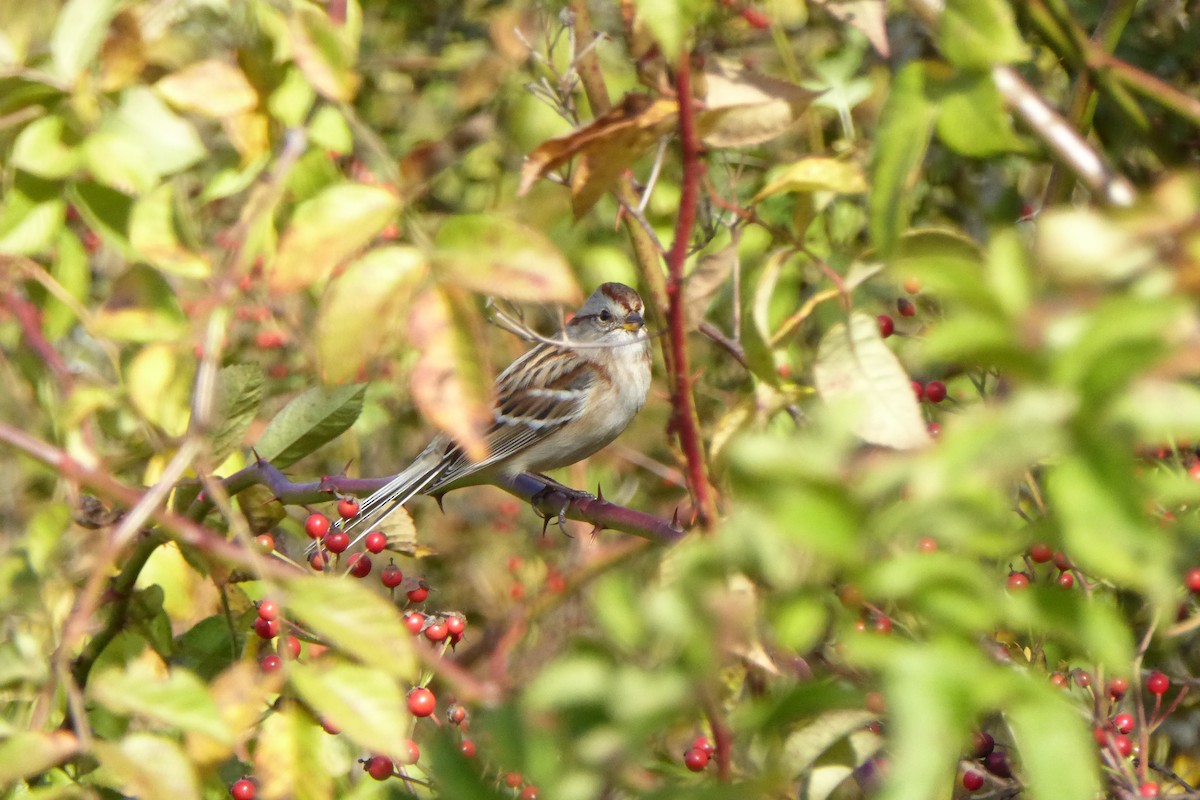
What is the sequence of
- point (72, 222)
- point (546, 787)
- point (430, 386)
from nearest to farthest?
point (546, 787) < point (430, 386) < point (72, 222)

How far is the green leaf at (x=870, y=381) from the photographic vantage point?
1.34m

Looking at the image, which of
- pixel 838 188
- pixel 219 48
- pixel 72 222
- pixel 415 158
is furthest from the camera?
pixel 219 48

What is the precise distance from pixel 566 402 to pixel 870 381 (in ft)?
9.98

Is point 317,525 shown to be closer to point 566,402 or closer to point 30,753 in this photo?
point 30,753

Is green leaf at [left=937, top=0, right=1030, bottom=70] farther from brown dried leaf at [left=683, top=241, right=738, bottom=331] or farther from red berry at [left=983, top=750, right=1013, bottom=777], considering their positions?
red berry at [left=983, top=750, right=1013, bottom=777]

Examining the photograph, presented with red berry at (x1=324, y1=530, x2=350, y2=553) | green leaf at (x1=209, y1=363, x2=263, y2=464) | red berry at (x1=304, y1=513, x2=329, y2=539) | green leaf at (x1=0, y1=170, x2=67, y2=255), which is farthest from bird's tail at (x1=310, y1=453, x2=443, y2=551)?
green leaf at (x1=0, y1=170, x2=67, y2=255)

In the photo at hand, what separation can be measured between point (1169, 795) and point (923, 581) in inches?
49.5

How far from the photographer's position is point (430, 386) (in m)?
1.17

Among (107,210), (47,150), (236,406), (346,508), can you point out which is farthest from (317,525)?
(47,150)

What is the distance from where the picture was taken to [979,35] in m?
1.26

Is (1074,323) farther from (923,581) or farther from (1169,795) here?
(1169,795)

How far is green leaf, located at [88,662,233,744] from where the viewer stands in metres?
1.16

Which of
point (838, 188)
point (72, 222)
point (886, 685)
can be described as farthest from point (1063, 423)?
point (72, 222)

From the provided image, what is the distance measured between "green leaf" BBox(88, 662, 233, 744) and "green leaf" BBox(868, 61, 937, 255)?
0.80m
